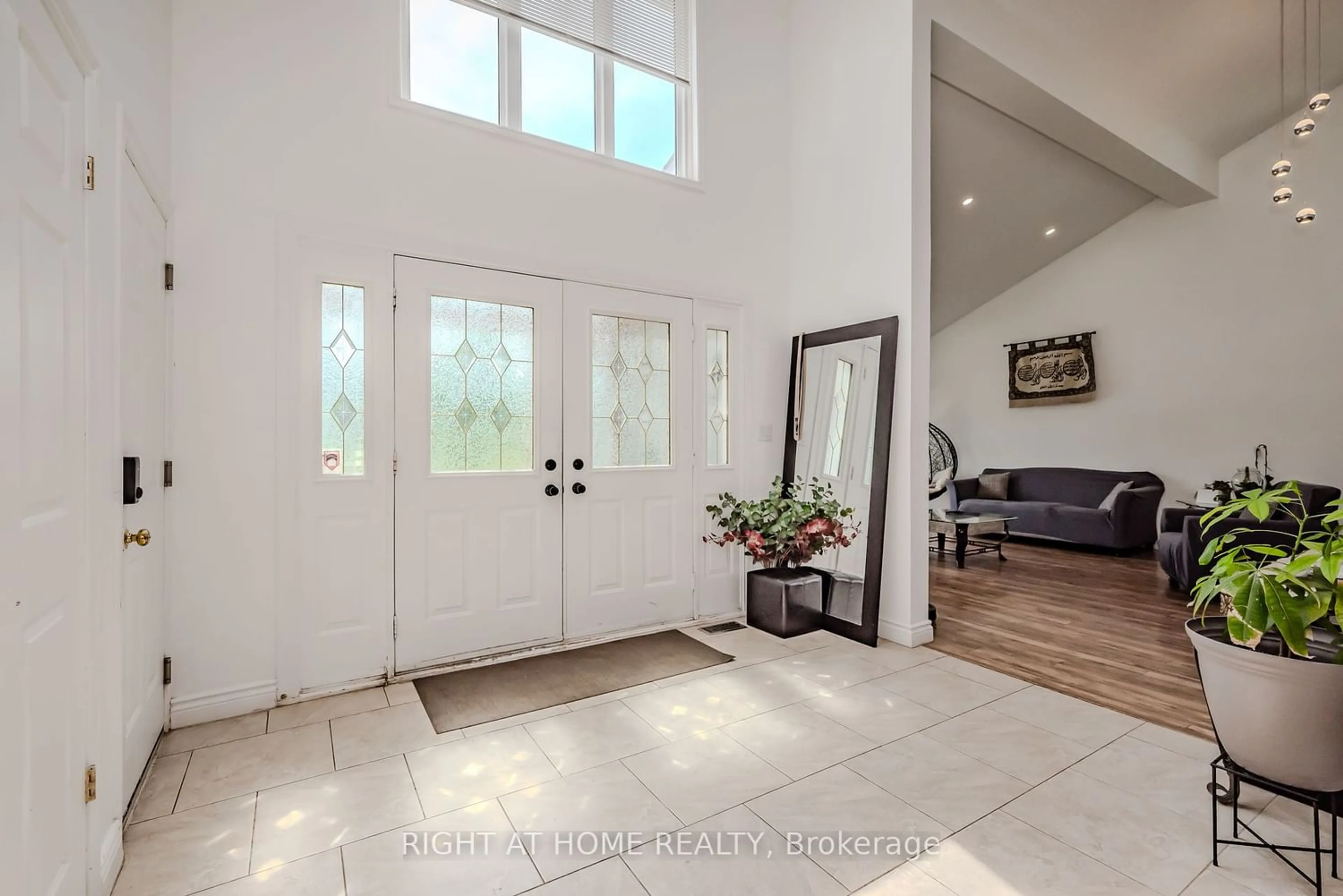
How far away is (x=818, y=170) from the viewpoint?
4.07 m

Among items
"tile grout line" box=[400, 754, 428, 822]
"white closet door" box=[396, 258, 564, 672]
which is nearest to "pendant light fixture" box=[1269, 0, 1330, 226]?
"white closet door" box=[396, 258, 564, 672]

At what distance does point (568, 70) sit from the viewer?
3.60 meters

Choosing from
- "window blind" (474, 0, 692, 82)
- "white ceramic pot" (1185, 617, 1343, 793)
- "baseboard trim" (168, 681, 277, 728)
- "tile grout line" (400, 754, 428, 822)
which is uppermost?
"window blind" (474, 0, 692, 82)

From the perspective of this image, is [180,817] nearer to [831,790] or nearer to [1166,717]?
[831,790]

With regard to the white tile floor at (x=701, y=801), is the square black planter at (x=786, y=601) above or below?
above

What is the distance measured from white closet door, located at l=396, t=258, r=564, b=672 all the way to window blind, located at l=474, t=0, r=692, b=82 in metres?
1.55

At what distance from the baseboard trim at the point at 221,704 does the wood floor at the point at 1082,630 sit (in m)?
3.30

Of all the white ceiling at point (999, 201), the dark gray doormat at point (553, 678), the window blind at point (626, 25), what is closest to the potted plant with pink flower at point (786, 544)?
the dark gray doormat at point (553, 678)

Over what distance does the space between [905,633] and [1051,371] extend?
571 centimetres

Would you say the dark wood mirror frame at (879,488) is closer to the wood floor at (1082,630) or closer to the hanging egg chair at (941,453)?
the wood floor at (1082,630)

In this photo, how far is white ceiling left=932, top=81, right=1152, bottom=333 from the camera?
5.04 m

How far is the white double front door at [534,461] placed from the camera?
3.00 meters

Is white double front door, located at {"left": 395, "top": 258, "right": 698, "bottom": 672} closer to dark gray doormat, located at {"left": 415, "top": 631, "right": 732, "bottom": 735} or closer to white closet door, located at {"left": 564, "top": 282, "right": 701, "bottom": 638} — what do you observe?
white closet door, located at {"left": 564, "top": 282, "right": 701, "bottom": 638}

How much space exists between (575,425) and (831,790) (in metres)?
2.18
